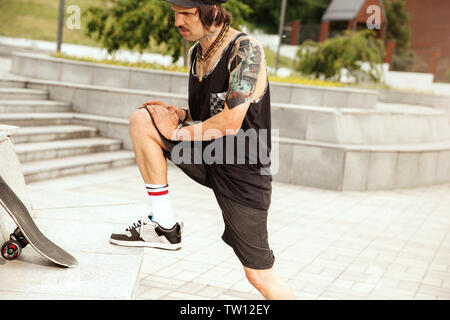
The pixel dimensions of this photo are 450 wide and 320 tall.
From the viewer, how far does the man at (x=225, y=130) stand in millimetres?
3117

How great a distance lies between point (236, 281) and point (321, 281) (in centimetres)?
78

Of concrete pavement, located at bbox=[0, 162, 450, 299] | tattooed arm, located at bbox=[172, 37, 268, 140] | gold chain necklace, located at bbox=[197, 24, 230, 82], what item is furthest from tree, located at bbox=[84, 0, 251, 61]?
tattooed arm, located at bbox=[172, 37, 268, 140]

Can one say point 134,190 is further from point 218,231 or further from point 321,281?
point 321,281

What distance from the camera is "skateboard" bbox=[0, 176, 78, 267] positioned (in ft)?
11.1

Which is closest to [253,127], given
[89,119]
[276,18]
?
[89,119]

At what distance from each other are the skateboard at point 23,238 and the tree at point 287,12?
5046cm

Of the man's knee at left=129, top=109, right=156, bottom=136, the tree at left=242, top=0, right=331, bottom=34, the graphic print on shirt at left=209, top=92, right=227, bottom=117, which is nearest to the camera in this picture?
the graphic print on shirt at left=209, top=92, right=227, bottom=117

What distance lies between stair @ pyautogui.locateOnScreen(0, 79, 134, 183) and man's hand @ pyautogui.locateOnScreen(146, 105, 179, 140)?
532 cm

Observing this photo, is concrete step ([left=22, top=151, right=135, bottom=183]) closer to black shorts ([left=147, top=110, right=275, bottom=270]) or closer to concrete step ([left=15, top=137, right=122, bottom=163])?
concrete step ([left=15, top=137, right=122, bottom=163])

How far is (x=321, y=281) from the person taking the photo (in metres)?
5.45

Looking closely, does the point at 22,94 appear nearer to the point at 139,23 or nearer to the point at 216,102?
the point at 139,23

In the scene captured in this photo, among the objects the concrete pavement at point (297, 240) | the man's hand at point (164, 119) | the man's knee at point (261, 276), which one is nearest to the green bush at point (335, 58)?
the concrete pavement at point (297, 240)

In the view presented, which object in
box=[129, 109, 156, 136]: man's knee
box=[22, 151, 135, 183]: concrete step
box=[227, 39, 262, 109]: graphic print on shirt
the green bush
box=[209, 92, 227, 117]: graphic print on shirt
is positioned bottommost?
box=[22, 151, 135, 183]: concrete step

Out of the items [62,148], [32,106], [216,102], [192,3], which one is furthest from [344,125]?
[192,3]
